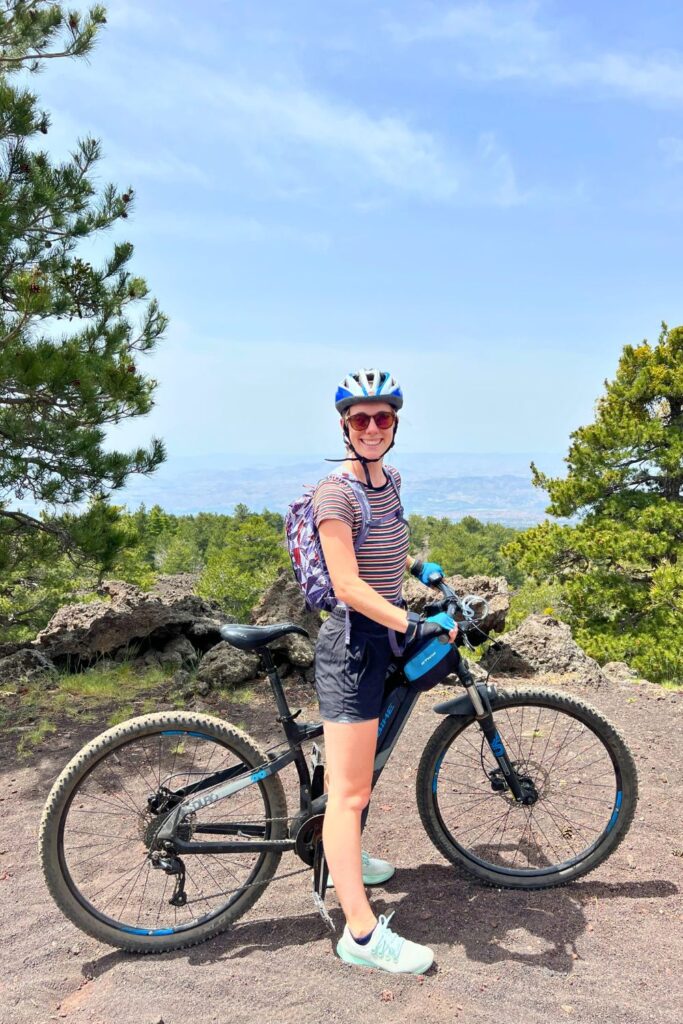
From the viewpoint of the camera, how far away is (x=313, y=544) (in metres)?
2.82

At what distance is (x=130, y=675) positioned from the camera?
25.7 ft

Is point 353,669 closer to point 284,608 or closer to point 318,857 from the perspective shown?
point 318,857

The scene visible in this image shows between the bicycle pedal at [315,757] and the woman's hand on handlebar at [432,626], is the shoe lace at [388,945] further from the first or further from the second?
the woman's hand on handlebar at [432,626]

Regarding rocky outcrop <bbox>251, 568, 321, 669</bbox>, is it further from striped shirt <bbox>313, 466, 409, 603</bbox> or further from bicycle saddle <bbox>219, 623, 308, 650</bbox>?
striped shirt <bbox>313, 466, 409, 603</bbox>

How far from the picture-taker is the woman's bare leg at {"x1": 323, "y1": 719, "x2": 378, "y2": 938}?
2826mm

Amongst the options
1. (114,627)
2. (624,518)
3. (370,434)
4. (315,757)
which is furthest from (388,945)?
(624,518)

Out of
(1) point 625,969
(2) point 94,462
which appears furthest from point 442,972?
(2) point 94,462

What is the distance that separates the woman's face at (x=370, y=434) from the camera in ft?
9.39

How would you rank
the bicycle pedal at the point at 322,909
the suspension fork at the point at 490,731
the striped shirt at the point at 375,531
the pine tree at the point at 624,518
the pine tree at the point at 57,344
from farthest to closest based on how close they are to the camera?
the pine tree at the point at 624,518, the pine tree at the point at 57,344, the suspension fork at the point at 490,731, the bicycle pedal at the point at 322,909, the striped shirt at the point at 375,531

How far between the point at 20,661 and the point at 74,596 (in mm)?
2409

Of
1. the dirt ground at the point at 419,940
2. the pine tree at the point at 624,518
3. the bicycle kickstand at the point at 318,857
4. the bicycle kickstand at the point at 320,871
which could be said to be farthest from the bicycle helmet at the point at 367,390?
the pine tree at the point at 624,518

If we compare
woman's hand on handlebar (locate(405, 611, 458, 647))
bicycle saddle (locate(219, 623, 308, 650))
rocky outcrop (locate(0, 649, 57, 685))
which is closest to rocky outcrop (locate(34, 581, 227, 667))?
rocky outcrop (locate(0, 649, 57, 685))

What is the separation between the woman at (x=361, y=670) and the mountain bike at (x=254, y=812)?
22cm

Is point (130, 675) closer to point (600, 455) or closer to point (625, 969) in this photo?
point (625, 969)
